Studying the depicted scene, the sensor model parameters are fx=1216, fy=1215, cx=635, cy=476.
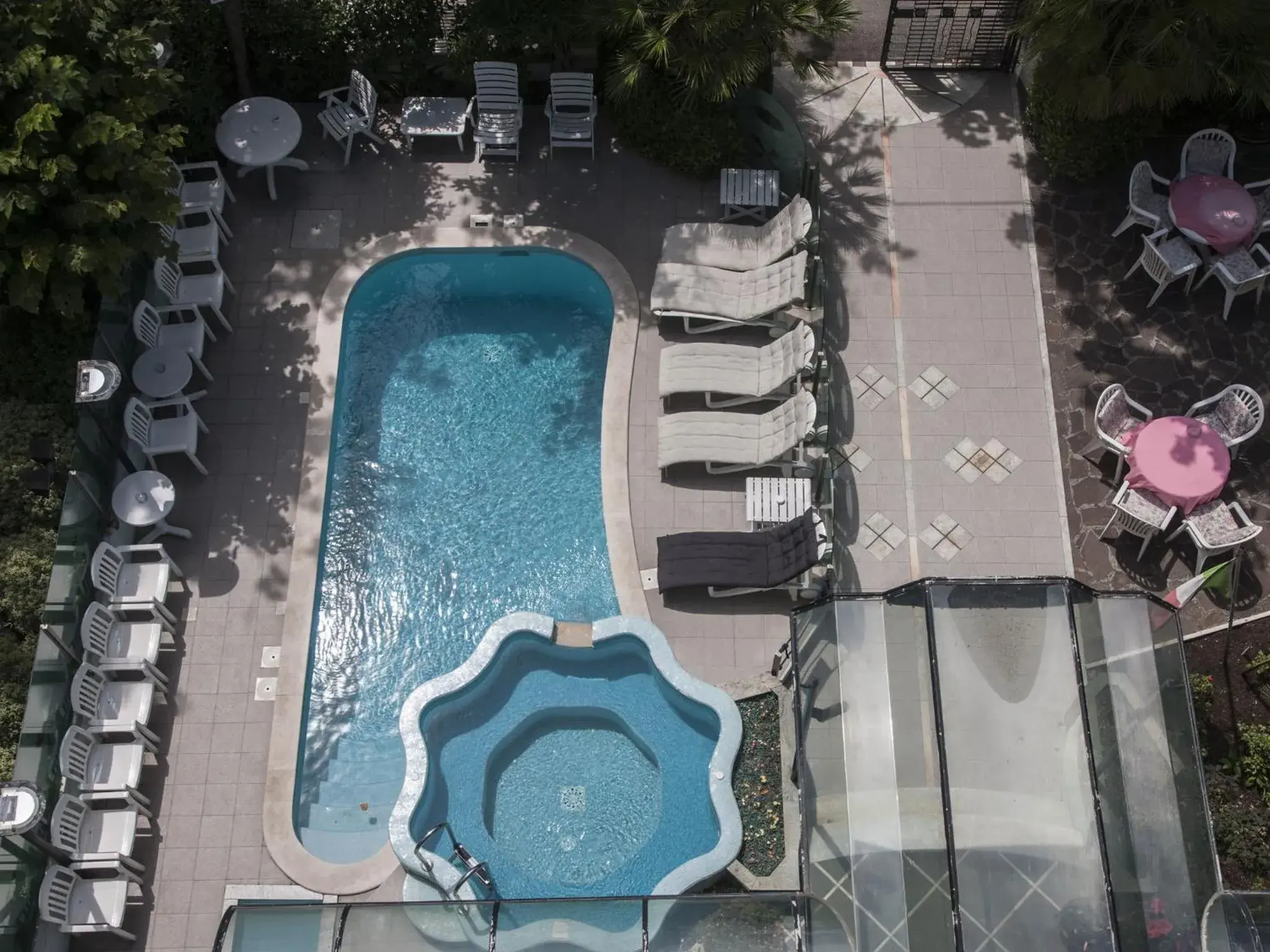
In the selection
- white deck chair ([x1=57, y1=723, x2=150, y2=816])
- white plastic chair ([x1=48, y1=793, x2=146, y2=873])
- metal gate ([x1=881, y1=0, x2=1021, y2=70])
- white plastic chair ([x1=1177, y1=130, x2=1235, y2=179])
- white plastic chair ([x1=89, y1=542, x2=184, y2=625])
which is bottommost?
white plastic chair ([x1=48, y1=793, x2=146, y2=873])

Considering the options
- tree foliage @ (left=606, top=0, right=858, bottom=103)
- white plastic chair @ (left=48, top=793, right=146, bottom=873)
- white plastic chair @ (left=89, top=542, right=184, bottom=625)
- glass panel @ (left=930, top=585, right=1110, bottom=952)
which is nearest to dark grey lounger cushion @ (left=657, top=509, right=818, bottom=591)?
glass panel @ (left=930, top=585, right=1110, bottom=952)

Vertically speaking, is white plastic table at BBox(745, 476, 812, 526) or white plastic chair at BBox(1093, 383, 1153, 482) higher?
white plastic chair at BBox(1093, 383, 1153, 482)

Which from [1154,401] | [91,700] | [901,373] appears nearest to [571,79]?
[901,373]

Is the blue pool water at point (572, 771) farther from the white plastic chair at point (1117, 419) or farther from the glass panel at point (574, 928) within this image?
the white plastic chair at point (1117, 419)

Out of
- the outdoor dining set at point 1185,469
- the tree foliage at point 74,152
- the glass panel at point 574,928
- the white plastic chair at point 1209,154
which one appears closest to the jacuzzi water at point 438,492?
the glass panel at point 574,928

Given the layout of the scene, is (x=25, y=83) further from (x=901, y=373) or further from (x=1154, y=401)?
(x=1154, y=401)

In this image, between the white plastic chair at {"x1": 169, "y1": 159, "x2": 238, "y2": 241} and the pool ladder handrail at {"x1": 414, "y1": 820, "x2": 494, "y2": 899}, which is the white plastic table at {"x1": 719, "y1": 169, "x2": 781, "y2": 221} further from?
the pool ladder handrail at {"x1": 414, "y1": 820, "x2": 494, "y2": 899}

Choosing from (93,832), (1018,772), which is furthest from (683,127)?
(93,832)

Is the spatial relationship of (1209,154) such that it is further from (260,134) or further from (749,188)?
(260,134)
